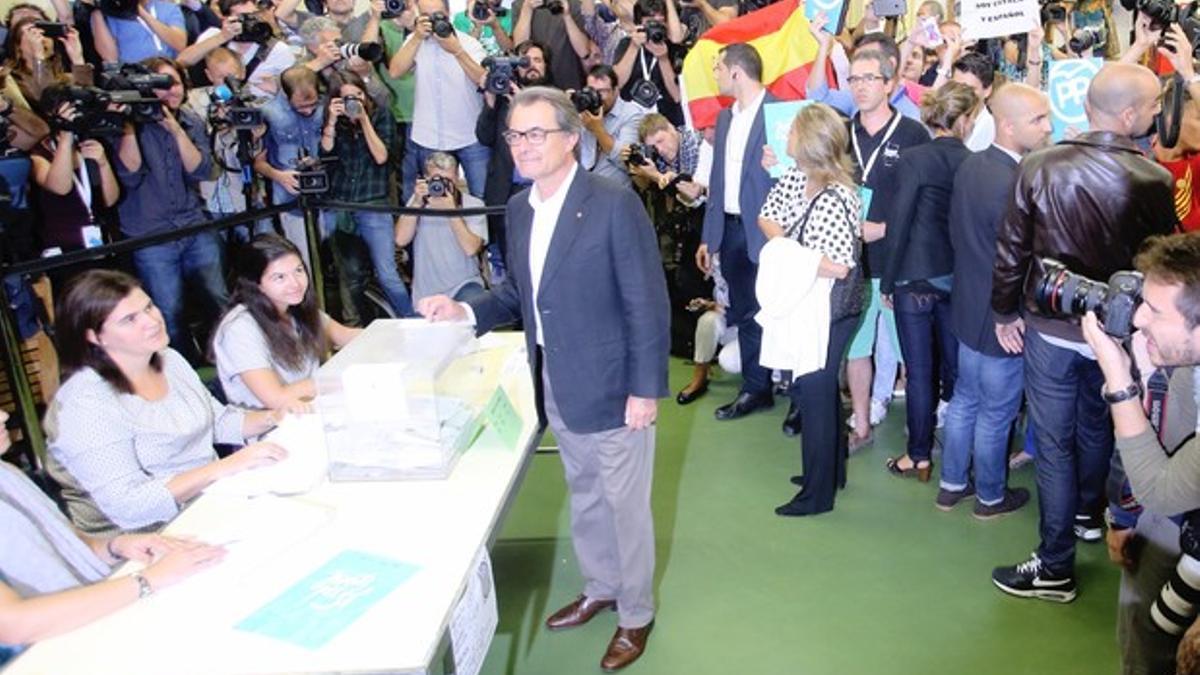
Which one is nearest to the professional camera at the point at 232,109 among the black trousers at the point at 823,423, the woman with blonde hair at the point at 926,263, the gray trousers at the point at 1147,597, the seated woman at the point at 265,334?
the seated woman at the point at 265,334

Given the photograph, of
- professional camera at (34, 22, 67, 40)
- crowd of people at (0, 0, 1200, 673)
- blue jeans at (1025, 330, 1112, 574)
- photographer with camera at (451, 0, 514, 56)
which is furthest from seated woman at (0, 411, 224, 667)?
photographer with camera at (451, 0, 514, 56)

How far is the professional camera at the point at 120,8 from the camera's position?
462 centimetres

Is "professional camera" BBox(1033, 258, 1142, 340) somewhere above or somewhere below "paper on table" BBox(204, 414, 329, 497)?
above

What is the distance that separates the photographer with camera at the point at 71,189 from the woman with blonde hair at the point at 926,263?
3.19 meters

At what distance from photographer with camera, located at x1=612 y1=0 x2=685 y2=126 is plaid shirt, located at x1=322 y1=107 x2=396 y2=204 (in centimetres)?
124

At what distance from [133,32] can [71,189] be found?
1199mm

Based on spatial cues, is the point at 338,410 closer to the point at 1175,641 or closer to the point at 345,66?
the point at 1175,641

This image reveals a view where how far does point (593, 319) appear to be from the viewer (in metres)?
2.22

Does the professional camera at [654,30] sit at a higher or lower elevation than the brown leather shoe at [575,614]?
higher

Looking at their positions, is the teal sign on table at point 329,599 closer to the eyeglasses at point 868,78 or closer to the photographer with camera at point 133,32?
the eyeglasses at point 868,78

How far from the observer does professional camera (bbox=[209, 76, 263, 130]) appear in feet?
12.3

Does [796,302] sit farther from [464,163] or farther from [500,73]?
[464,163]

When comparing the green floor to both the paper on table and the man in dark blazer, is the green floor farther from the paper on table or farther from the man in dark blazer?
the paper on table

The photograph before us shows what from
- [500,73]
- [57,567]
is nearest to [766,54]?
[500,73]
